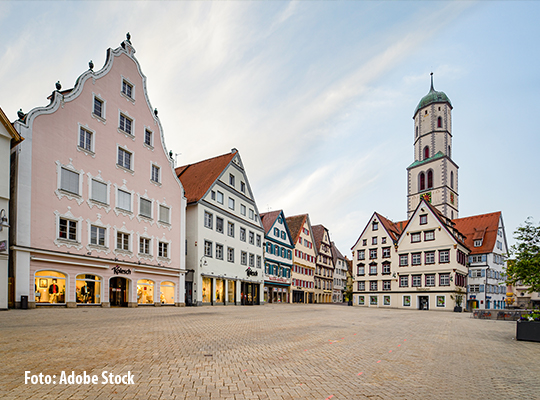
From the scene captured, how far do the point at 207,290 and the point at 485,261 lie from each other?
40345 mm

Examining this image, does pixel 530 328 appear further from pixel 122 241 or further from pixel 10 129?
pixel 10 129

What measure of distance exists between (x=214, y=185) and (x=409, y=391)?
32.1 m

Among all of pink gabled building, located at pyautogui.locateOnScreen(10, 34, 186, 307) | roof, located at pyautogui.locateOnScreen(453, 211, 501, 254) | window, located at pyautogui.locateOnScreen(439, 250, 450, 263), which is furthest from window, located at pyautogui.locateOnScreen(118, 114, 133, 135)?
roof, located at pyautogui.locateOnScreen(453, 211, 501, 254)

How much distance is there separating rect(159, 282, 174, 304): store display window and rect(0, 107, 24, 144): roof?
14925mm

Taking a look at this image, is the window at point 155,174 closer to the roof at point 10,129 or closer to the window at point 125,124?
the window at point 125,124

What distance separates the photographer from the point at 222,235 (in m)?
37.9

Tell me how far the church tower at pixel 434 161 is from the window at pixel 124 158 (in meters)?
63.5

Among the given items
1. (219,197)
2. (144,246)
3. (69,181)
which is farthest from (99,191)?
(219,197)

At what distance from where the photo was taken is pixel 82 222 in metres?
23.7

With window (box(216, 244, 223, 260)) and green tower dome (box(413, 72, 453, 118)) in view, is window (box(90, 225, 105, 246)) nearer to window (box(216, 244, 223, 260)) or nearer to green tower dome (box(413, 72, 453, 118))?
window (box(216, 244, 223, 260))

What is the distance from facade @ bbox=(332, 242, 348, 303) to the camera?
78250mm

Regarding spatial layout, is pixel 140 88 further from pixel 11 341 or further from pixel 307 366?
pixel 307 366

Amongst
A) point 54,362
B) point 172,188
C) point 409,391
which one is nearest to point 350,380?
point 409,391

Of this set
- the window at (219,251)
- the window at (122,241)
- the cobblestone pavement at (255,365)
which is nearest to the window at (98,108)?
the window at (122,241)
